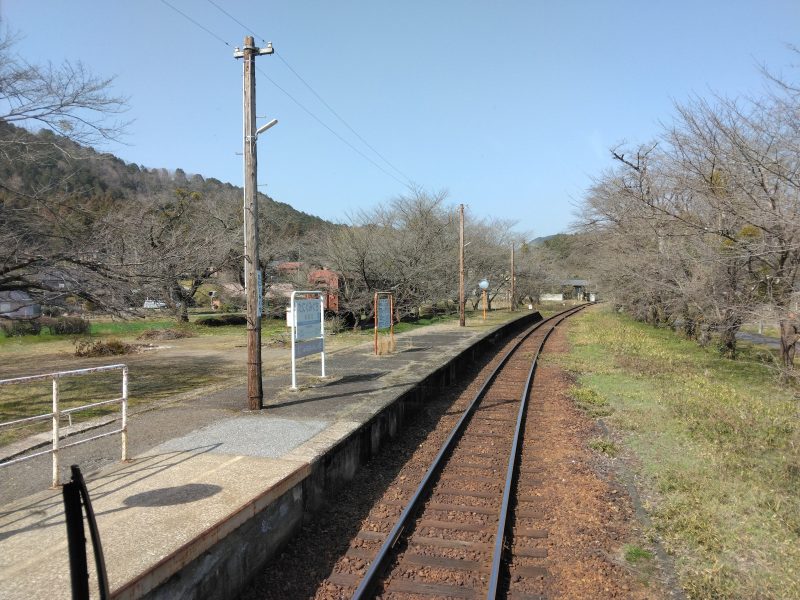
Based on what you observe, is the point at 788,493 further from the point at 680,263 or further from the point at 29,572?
the point at 680,263

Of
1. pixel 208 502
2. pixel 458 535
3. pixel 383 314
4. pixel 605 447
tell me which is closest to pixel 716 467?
pixel 605 447

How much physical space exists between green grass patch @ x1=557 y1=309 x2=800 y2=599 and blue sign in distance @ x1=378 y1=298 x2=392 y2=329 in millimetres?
5694

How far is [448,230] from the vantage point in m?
42.0

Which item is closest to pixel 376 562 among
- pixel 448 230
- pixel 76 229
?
pixel 76 229

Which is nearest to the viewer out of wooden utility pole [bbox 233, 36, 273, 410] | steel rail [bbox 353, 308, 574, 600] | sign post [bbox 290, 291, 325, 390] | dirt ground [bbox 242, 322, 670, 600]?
steel rail [bbox 353, 308, 574, 600]

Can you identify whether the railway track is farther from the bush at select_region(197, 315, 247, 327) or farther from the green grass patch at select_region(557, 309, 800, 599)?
the bush at select_region(197, 315, 247, 327)

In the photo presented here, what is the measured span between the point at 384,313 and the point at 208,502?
11.7m

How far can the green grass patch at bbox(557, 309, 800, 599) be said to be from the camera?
175 inches

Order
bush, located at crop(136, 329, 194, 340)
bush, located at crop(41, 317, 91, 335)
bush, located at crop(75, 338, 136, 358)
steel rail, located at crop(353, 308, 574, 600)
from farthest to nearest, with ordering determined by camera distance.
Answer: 1. bush, located at crop(41, 317, 91, 335)
2. bush, located at crop(136, 329, 194, 340)
3. bush, located at crop(75, 338, 136, 358)
4. steel rail, located at crop(353, 308, 574, 600)

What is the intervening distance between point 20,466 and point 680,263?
52.8 ft

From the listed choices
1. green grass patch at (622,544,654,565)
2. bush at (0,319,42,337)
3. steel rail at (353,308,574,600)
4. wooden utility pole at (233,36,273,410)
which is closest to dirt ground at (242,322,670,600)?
green grass patch at (622,544,654,565)

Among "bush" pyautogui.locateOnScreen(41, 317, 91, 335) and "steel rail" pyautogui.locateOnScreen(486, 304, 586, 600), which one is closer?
"steel rail" pyautogui.locateOnScreen(486, 304, 586, 600)

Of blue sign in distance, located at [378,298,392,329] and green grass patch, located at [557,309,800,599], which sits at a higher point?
blue sign in distance, located at [378,298,392,329]

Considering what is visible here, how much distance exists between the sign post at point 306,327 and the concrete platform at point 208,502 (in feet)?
3.51
